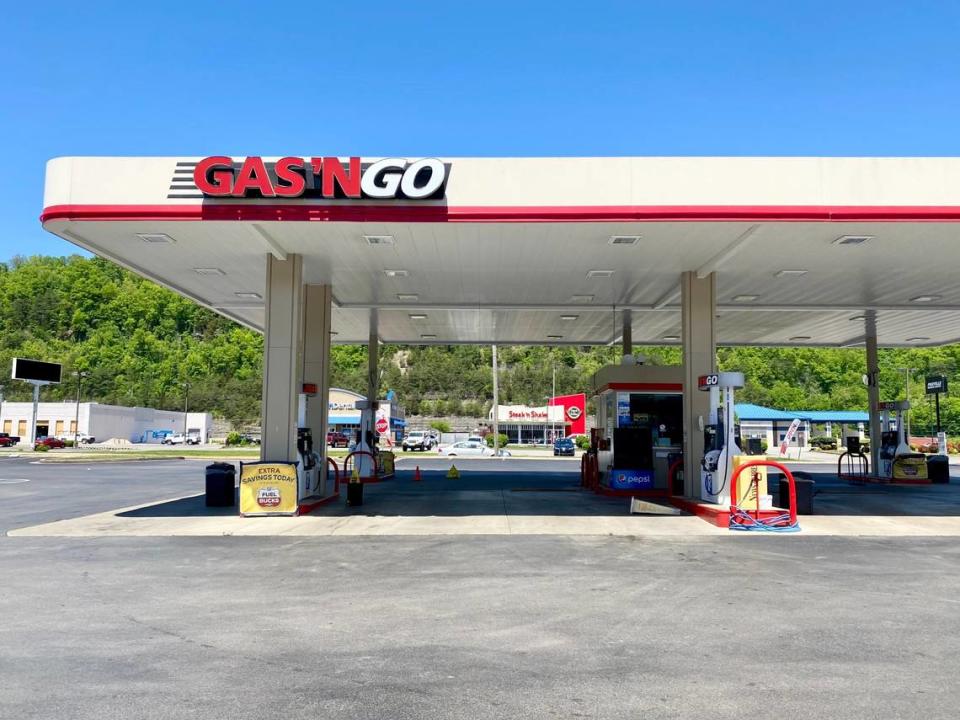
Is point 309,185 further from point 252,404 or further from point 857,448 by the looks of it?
point 252,404

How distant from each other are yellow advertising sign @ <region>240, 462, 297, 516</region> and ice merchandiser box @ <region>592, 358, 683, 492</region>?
936cm

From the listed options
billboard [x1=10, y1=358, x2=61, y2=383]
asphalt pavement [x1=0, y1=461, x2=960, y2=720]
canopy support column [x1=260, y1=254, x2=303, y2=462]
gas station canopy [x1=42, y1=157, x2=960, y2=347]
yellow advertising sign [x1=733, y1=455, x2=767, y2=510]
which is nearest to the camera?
asphalt pavement [x1=0, y1=461, x2=960, y2=720]

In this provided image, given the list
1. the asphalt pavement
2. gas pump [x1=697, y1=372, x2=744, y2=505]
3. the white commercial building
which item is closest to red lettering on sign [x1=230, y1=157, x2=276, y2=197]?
the asphalt pavement

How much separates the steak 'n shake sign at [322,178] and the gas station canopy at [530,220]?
0.08 ft

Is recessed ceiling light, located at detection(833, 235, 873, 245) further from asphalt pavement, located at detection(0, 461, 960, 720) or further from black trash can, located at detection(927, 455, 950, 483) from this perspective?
black trash can, located at detection(927, 455, 950, 483)

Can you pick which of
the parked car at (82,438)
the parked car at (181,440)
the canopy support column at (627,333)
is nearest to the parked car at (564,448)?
the canopy support column at (627,333)

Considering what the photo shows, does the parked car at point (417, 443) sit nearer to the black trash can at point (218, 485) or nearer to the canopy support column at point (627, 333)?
the canopy support column at point (627, 333)

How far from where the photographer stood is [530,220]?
1386cm

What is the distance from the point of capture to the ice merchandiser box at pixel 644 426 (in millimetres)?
21469

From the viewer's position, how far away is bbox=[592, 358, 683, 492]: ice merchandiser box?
70.4 ft

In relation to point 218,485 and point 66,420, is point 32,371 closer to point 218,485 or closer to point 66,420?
point 66,420

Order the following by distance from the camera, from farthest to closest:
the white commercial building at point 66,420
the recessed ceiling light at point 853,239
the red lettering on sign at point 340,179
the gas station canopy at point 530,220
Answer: the white commercial building at point 66,420, the recessed ceiling light at point 853,239, the red lettering on sign at point 340,179, the gas station canopy at point 530,220

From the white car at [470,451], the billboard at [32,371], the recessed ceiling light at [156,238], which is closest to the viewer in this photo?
the recessed ceiling light at [156,238]

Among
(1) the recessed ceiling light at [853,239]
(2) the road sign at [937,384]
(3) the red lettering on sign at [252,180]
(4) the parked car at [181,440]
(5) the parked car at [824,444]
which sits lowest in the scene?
(4) the parked car at [181,440]
